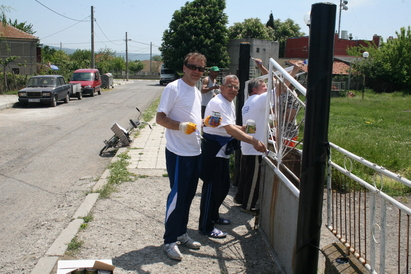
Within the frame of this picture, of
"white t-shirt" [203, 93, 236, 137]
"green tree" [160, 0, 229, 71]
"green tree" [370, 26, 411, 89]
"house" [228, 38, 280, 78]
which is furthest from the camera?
"house" [228, 38, 280, 78]

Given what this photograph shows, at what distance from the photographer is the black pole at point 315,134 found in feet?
8.61

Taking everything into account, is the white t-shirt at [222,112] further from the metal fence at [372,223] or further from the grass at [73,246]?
the grass at [73,246]

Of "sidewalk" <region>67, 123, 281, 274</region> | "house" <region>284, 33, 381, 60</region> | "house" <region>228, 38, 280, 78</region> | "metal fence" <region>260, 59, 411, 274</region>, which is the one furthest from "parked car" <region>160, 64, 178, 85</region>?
"metal fence" <region>260, 59, 411, 274</region>

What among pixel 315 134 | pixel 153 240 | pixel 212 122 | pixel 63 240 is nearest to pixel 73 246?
pixel 63 240

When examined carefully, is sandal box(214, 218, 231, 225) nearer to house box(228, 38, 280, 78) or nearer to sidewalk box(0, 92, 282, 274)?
sidewalk box(0, 92, 282, 274)

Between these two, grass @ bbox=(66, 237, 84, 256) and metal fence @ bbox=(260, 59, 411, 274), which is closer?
metal fence @ bbox=(260, 59, 411, 274)

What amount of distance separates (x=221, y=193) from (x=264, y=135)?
85cm

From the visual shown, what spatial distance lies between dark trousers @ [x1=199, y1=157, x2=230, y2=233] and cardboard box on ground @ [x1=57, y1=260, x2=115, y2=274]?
134cm

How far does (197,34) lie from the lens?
1853 inches

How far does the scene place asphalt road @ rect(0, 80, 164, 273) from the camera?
4383 millimetres

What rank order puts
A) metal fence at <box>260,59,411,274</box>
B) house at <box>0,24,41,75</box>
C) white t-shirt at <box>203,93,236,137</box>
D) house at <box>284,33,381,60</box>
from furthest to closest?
1. house at <box>284,33,381,60</box>
2. house at <box>0,24,41,75</box>
3. white t-shirt at <box>203,93,236,137</box>
4. metal fence at <box>260,59,411,274</box>

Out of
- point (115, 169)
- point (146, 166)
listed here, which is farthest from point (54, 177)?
point (146, 166)

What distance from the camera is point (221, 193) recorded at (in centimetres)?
453

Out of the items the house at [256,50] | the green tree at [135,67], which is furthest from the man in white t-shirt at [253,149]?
the green tree at [135,67]
